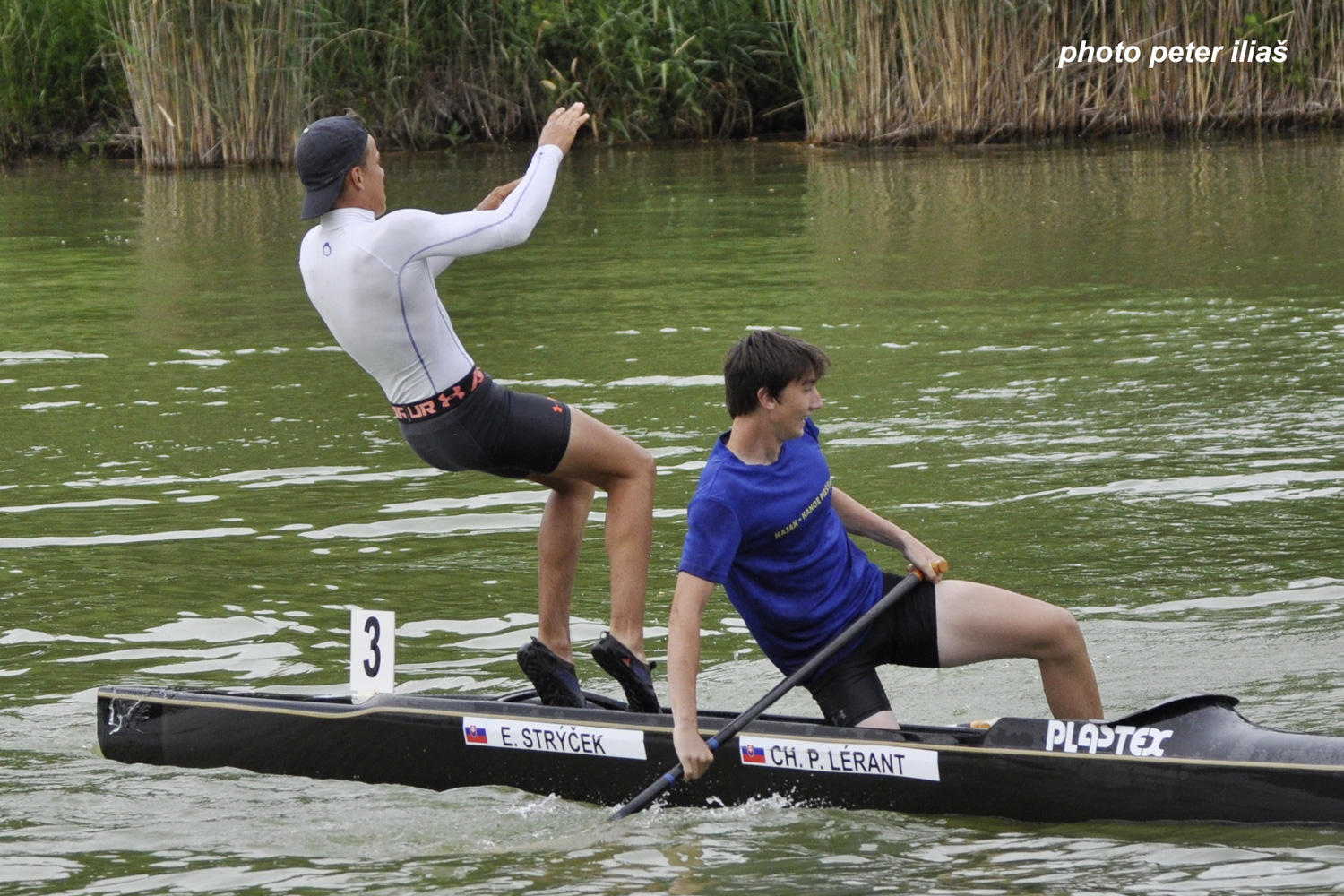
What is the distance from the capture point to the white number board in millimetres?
5484

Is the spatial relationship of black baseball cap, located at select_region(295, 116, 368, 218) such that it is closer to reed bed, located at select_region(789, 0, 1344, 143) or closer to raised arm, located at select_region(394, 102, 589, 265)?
raised arm, located at select_region(394, 102, 589, 265)

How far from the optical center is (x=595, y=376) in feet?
34.6

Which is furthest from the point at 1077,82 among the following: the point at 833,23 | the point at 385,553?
the point at 385,553

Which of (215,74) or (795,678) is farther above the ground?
(215,74)

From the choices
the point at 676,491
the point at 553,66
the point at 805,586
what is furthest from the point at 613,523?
the point at 553,66

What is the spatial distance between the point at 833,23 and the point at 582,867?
52.8 ft

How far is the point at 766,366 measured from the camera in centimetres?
461

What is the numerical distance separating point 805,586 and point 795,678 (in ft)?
0.76

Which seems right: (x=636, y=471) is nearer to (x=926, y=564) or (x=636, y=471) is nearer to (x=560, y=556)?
(x=560, y=556)

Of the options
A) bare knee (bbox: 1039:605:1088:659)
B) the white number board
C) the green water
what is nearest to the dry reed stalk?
the green water

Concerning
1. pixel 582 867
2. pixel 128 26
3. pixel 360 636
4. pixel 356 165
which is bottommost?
pixel 582 867

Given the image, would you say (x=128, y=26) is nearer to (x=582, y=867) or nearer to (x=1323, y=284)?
(x=1323, y=284)

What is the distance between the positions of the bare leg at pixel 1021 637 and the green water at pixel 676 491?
0.34 metres

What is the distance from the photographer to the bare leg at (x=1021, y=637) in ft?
15.5
